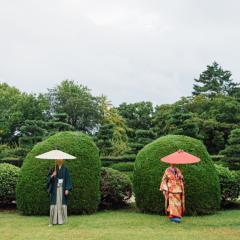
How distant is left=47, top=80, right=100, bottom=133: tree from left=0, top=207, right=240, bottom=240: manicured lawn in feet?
130

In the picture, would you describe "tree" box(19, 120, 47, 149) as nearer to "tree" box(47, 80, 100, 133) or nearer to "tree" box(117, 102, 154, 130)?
"tree" box(47, 80, 100, 133)

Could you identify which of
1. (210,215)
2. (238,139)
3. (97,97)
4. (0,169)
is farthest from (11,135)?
(210,215)

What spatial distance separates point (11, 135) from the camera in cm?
4866

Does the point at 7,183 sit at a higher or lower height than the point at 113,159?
lower

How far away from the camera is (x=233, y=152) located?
26.0m

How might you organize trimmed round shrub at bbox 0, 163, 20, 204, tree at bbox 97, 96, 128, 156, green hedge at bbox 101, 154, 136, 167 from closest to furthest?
trimmed round shrub at bbox 0, 163, 20, 204, green hedge at bbox 101, 154, 136, 167, tree at bbox 97, 96, 128, 156

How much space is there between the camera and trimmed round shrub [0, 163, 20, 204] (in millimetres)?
13281

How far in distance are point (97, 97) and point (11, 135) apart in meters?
11.3

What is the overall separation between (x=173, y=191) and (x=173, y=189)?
0.16 ft

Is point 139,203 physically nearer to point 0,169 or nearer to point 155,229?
point 155,229

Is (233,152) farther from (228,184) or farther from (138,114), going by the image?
(138,114)

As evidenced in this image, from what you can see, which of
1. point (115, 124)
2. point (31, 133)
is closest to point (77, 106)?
point (115, 124)

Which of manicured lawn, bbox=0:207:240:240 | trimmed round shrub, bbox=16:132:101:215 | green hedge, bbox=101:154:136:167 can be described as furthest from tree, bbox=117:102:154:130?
manicured lawn, bbox=0:207:240:240

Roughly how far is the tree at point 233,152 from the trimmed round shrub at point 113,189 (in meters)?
13.2
